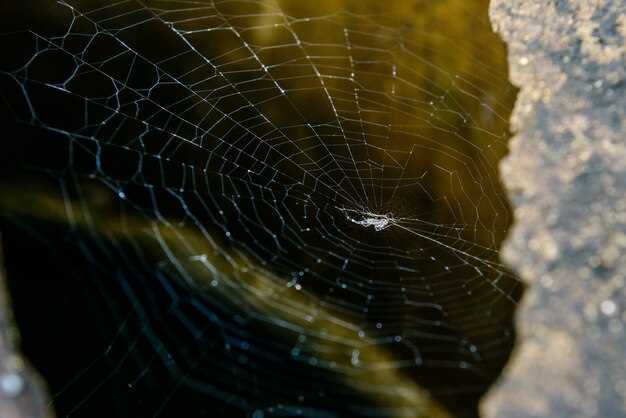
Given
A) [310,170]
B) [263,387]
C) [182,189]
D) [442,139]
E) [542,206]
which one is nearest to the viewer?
[263,387]

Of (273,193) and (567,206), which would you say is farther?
(273,193)

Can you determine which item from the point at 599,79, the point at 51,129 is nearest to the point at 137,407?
the point at 51,129

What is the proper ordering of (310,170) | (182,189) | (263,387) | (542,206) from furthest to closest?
(310,170)
(182,189)
(542,206)
(263,387)

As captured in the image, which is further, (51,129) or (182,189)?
(182,189)

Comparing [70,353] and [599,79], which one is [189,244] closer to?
[70,353]
